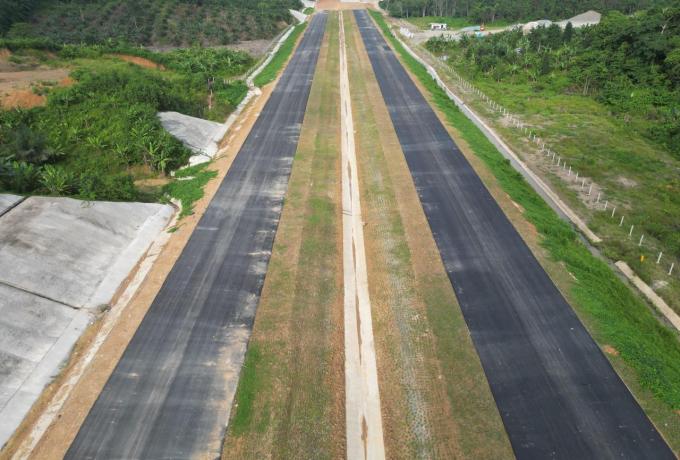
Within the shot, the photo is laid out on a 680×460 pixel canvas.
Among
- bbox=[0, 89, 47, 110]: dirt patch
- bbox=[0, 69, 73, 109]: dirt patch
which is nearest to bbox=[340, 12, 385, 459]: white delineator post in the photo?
bbox=[0, 89, 47, 110]: dirt patch

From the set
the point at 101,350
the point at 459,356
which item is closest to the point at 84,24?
the point at 101,350

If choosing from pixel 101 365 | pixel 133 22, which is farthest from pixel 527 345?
pixel 133 22

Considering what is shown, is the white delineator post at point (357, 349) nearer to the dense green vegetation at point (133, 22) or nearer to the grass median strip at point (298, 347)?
the grass median strip at point (298, 347)

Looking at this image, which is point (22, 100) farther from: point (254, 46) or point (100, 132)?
point (254, 46)

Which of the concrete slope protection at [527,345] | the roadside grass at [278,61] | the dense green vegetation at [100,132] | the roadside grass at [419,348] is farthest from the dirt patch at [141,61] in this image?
the concrete slope protection at [527,345]

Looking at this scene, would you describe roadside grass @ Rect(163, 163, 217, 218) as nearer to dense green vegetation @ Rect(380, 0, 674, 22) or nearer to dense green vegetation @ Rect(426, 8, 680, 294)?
dense green vegetation @ Rect(426, 8, 680, 294)

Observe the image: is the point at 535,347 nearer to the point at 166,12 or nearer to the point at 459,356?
the point at 459,356
